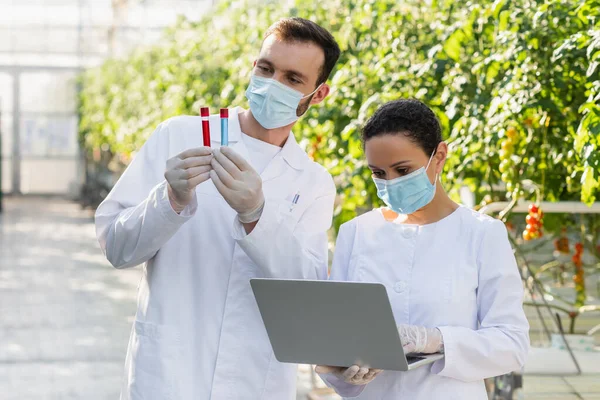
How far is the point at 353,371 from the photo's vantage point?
166 centimetres

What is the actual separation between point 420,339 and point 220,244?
20.7 inches

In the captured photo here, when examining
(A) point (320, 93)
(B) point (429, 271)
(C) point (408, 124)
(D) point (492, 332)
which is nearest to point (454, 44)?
(A) point (320, 93)

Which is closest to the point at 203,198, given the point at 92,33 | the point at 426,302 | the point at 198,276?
the point at 198,276

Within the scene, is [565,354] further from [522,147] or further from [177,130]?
[177,130]

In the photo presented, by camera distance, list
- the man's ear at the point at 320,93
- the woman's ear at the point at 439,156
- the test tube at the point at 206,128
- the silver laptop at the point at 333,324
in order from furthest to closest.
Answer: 1. the man's ear at the point at 320,93
2. the woman's ear at the point at 439,156
3. the test tube at the point at 206,128
4. the silver laptop at the point at 333,324

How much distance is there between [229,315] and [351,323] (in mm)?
434

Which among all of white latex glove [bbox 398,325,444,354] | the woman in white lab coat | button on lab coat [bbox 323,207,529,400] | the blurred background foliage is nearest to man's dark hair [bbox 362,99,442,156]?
the woman in white lab coat

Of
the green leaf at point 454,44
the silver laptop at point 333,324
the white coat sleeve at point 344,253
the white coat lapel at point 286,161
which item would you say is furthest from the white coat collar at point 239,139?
the green leaf at point 454,44

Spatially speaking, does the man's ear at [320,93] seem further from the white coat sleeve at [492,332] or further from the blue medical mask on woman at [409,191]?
the white coat sleeve at [492,332]

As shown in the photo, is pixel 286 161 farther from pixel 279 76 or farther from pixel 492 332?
pixel 492 332

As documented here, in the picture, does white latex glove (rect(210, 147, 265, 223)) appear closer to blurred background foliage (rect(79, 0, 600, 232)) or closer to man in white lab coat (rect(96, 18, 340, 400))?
man in white lab coat (rect(96, 18, 340, 400))

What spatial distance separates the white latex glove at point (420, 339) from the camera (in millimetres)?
1671

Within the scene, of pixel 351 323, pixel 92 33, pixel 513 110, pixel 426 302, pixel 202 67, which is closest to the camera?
pixel 351 323

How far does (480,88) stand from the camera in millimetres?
3154
